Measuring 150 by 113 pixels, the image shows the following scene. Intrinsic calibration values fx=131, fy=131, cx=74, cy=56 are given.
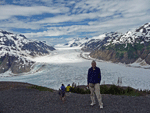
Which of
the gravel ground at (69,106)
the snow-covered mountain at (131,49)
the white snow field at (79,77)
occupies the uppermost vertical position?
the snow-covered mountain at (131,49)

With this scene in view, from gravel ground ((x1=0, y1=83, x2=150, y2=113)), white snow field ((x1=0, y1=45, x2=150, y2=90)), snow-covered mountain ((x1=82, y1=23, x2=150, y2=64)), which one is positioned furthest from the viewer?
snow-covered mountain ((x1=82, y1=23, x2=150, y2=64))

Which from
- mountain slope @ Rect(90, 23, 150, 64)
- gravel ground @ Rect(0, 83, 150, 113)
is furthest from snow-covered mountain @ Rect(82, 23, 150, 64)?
gravel ground @ Rect(0, 83, 150, 113)

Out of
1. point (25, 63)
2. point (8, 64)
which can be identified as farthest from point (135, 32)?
point (8, 64)

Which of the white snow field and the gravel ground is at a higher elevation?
the gravel ground

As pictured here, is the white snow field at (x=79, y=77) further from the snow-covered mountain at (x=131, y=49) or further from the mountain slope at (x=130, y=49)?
the mountain slope at (x=130, y=49)

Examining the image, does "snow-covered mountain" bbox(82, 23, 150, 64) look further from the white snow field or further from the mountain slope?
the white snow field

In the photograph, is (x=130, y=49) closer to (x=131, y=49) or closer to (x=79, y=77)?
(x=131, y=49)

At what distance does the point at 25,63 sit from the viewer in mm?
140625

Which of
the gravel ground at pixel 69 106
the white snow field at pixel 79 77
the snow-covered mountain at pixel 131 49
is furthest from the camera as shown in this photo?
the snow-covered mountain at pixel 131 49

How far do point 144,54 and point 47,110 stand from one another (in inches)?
5914

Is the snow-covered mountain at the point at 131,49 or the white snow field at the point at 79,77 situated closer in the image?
the white snow field at the point at 79,77

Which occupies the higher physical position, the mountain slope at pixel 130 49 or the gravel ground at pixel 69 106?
the mountain slope at pixel 130 49

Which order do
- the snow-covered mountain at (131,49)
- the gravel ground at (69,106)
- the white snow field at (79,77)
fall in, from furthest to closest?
the snow-covered mountain at (131,49), the white snow field at (79,77), the gravel ground at (69,106)

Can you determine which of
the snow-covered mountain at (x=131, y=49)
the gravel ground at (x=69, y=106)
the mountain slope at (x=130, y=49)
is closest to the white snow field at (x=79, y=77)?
the snow-covered mountain at (x=131, y=49)
